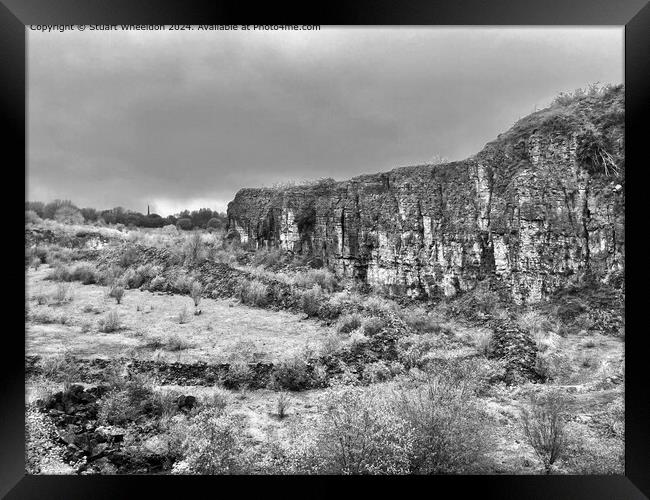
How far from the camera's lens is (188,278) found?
21.7ft

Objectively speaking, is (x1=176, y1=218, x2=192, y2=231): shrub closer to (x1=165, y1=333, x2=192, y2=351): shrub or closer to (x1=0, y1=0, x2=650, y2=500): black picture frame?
(x1=165, y1=333, x2=192, y2=351): shrub

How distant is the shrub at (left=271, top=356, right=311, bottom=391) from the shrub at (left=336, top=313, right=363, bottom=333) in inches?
42.2

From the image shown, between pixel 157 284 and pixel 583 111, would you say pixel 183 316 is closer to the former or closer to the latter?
pixel 157 284

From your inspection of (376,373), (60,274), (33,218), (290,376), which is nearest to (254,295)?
(290,376)

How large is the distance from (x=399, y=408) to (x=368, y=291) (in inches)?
112

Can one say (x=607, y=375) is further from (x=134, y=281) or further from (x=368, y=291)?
(x=134, y=281)

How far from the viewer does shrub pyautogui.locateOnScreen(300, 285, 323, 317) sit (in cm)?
602

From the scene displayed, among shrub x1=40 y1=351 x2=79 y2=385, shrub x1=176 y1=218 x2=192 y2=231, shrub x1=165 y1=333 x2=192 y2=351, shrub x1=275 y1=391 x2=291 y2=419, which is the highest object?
shrub x1=176 y1=218 x2=192 y2=231

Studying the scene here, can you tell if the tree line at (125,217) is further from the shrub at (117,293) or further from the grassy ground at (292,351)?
the shrub at (117,293)

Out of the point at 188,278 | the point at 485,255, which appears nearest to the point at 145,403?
the point at 188,278

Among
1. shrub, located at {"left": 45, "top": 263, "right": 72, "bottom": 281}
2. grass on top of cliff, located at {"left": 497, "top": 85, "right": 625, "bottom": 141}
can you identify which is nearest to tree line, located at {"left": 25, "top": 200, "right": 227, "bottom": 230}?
shrub, located at {"left": 45, "top": 263, "right": 72, "bottom": 281}

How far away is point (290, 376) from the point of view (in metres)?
4.57
